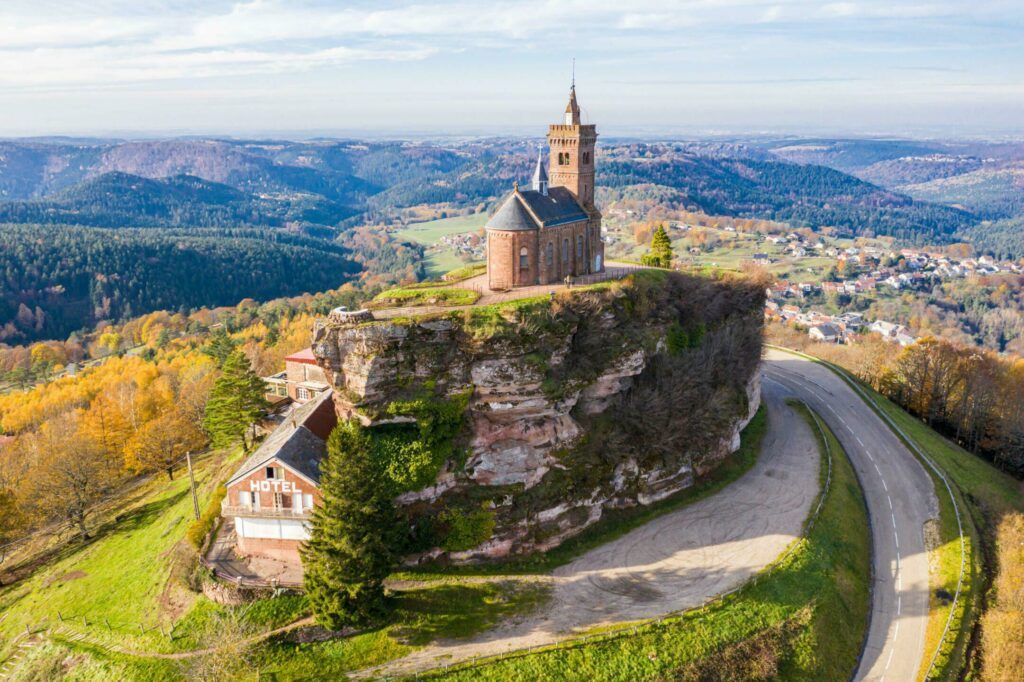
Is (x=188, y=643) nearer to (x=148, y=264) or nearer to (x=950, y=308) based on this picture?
(x=148, y=264)

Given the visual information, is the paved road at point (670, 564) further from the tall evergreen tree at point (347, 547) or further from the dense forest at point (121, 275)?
the dense forest at point (121, 275)

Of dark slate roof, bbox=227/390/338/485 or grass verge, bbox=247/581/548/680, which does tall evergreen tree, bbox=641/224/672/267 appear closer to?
dark slate roof, bbox=227/390/338/485

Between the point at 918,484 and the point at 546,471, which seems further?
the point at 918,484

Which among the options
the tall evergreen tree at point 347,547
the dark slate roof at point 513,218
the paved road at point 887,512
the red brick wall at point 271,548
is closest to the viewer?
the tall evergreen tree at point 347,547

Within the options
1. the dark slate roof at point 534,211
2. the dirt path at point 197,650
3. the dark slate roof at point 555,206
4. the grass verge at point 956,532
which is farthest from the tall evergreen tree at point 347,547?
the grass verge at point 956,532

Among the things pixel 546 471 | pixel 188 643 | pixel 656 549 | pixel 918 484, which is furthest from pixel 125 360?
pixel 918 484

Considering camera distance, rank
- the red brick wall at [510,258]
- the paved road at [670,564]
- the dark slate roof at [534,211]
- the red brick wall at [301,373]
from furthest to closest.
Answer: the red brick wall at [301,373] → the red brick wall at [510,258] → the dark slate roof at [534,211] → the paved road at [670,564]

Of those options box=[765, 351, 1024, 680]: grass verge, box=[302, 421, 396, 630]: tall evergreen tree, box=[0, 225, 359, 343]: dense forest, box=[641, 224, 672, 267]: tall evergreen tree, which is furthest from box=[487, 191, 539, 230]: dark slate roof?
box=[0, 225, 359, 343]: dense forest

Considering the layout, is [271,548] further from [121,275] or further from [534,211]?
[121,275]

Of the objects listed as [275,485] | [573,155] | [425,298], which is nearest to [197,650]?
[275,485]
